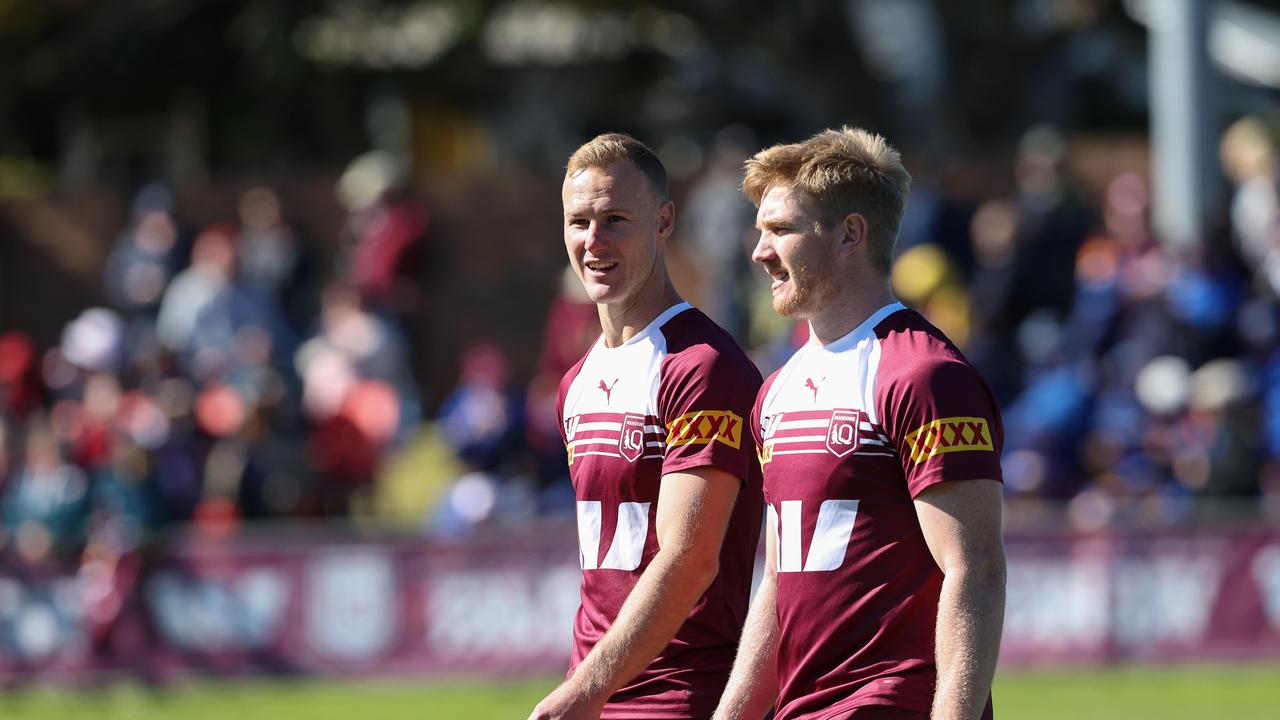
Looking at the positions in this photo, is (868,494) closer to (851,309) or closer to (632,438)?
(851,309)

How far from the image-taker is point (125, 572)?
46.5 ft

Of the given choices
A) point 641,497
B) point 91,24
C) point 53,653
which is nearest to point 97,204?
point 91,24

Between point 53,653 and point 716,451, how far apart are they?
10.5 m

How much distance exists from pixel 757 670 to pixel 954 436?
83 centimetres

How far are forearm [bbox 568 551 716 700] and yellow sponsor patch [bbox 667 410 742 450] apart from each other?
29 cm

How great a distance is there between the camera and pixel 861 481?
458cm

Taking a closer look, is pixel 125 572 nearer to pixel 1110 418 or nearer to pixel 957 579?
pixel 1110 418

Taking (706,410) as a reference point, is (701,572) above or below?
below

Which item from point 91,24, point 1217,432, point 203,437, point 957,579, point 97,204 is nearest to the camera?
point 957,579

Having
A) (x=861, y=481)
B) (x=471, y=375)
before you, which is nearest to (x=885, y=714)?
(x=861, y=481)

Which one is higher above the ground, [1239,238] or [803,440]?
[1239,238]

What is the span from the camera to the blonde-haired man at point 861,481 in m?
4.40

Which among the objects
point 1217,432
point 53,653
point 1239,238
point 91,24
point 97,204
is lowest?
point 53,653

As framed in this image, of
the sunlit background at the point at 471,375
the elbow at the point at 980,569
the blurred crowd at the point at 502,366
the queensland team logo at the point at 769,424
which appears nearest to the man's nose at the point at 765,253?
the queensland team logo at the point at 769,424
